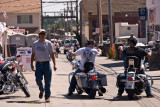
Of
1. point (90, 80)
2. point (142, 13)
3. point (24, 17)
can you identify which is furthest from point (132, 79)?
point (24, 17)

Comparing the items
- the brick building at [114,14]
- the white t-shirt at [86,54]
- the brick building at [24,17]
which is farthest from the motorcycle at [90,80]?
the brick building at [114,14]

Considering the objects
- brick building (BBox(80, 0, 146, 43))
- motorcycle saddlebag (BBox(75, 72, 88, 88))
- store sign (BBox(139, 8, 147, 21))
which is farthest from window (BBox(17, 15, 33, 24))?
motorcycle saddlebag (BBox(75, 72, 88, 88))

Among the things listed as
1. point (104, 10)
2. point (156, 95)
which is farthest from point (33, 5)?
point (156, 95)

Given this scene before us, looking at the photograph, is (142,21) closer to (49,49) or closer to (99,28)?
(99,28)

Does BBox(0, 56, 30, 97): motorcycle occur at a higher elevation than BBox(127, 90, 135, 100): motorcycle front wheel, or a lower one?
higher

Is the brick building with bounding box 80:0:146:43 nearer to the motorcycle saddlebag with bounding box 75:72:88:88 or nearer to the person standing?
the motorcycle saddlebag with bounding box 75:72:88:88

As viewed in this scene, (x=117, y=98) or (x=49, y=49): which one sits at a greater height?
(x=49, y=49)

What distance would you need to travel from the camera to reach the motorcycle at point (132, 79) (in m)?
12.6

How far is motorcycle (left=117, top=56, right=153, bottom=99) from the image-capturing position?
12.6 meters

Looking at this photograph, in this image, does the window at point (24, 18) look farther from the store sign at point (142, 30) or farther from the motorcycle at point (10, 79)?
the motorcycle at point (10, 79)

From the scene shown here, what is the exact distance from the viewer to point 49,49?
12.2 m

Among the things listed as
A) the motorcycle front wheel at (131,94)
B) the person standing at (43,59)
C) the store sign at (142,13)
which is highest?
the store sign at (142,13)

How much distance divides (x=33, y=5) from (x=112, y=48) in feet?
114

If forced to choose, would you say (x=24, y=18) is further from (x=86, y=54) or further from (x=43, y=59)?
(x=43, y=59)
